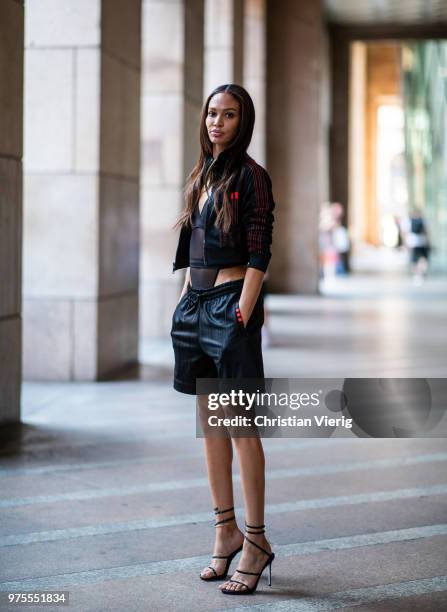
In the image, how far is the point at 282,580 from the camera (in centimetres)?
440

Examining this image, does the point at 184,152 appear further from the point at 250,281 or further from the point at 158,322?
the point at 250,281

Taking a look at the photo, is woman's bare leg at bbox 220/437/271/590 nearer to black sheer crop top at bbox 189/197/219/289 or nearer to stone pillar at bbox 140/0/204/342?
black sheer crop top at bbox 189/197/219/289

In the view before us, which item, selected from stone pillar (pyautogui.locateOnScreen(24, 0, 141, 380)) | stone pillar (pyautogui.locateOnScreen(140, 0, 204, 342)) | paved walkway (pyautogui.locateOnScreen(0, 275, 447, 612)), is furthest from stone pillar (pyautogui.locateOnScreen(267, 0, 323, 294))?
paved walkway (pyautogui.locateOnScreen(0, 275, 447, 612))

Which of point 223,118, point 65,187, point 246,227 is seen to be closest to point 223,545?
point 246,227

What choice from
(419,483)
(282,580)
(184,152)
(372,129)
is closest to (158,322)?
(184,152)

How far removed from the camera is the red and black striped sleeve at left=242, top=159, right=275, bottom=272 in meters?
4.16

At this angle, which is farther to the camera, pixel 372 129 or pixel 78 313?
pixel 372 129

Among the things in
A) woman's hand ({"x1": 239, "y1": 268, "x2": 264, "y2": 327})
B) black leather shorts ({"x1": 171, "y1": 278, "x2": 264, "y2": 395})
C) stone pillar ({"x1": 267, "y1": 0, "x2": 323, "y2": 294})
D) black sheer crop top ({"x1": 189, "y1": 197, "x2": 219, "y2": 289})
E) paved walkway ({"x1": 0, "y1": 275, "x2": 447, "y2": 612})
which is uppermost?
stone pillar ({"x1": 267, "y1": 0, "x2": 323, "y2": 294})

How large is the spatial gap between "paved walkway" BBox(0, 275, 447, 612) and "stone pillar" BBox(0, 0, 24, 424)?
41cm

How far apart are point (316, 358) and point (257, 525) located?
757cm

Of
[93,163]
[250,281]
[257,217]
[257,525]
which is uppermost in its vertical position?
[93,163]

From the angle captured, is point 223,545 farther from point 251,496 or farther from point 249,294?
point 249,294

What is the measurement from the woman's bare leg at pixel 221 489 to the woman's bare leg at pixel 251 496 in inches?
5.4

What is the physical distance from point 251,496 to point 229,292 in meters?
0.83
